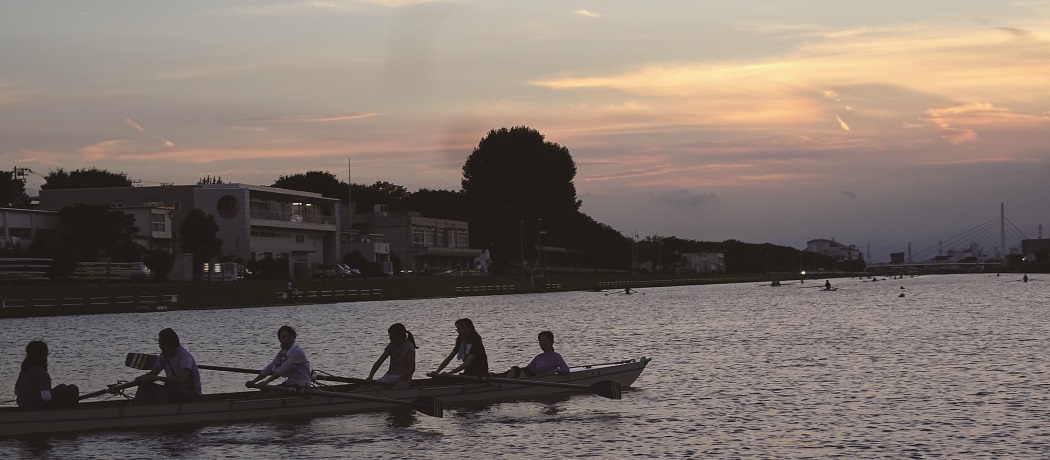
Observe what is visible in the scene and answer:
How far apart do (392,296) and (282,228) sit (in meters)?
39.7

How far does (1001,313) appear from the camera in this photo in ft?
344

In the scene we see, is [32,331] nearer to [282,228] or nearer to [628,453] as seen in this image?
[628,453]

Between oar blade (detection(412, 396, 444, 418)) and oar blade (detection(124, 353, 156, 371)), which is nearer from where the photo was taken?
oar blade (detection(124, 353, 156, 371))

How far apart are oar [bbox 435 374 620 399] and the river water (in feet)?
1.83

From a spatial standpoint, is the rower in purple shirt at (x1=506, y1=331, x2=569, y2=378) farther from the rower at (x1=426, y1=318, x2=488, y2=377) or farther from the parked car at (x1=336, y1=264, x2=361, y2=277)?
the parked car at (x1=336, y1=264, x2=361, y2=277)

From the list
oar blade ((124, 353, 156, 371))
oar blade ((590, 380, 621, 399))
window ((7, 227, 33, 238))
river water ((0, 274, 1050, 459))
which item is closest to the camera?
river water ((0, 274, 1050, 459))

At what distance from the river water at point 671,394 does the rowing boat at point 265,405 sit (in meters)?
0.43

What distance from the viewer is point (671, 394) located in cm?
3841

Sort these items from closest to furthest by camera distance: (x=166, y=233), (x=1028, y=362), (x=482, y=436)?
(x=482, y=436), (x=1028, y=362), (x=166, y=233)

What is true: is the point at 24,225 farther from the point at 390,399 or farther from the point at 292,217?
the point at 390,399

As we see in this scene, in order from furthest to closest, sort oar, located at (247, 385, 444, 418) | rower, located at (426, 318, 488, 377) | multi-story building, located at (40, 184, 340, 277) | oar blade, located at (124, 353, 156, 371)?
multi-story building, located at (40, 184, 340, 277)
rower, located at (426, 318, 488, 377)
oar, located at (247, 385, 444, 418)
oar blade, located at (124, 353, 156, 371)

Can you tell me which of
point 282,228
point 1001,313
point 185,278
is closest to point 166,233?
point 185,278

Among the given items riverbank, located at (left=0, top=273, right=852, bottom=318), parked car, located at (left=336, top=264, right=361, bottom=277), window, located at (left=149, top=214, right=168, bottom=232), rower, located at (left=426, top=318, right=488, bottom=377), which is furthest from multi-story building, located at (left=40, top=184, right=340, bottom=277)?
rower, located at (left=426, top=318, right=488, bottom=377)

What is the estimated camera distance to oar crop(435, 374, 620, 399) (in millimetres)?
32938
